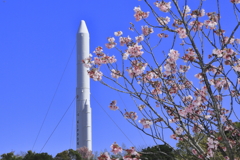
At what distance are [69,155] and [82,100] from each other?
405 cm

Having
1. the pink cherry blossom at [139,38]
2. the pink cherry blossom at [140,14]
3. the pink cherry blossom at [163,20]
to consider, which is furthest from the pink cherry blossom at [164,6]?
the pink cherry blossom at [139,38]

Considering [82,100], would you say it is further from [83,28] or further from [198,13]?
[198,13]

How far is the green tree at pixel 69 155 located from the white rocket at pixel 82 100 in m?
0.66

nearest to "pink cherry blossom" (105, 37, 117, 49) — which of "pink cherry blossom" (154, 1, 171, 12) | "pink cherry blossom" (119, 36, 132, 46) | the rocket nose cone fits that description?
"pink cherry blossom" (119, 36, 132, 46)

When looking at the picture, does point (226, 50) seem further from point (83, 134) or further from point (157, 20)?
point (83, 134)

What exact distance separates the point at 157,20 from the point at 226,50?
121cm

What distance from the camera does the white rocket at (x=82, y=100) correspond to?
28969 millimetres

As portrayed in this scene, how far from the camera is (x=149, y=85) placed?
23.6 feet

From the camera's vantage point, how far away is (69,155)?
29.5 m

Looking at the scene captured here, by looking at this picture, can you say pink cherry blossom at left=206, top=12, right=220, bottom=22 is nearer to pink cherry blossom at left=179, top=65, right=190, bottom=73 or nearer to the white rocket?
pink cherry blossom at left=179, top=65, right=190, bottom=73

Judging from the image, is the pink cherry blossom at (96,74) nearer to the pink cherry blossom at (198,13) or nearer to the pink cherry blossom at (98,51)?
the pink cherry blossom at (98,51)

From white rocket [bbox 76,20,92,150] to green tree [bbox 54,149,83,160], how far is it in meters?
0.66

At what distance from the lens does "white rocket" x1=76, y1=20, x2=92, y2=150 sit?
29.0m

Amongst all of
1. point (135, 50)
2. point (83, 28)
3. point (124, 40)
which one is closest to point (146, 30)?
point (124, 40)
